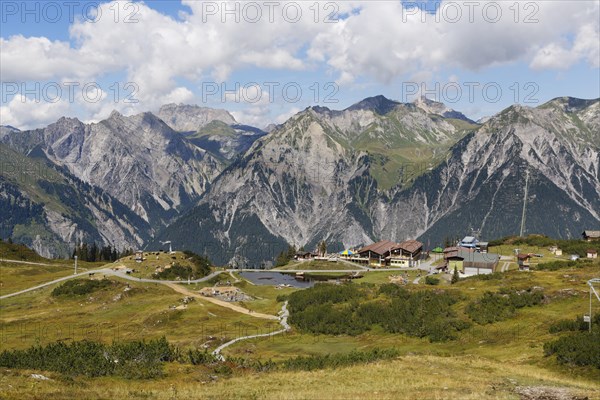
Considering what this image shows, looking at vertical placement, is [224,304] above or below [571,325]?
below

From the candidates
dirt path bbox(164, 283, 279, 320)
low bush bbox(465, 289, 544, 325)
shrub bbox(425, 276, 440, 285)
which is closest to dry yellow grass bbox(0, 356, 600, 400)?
low bush bbox(465, 289, 544, 325)

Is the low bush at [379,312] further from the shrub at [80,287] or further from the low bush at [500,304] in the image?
the shrub at [80,287]

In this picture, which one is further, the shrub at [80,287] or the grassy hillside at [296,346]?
the shrub at [80,287]

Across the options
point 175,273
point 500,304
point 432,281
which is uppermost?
point 500,304

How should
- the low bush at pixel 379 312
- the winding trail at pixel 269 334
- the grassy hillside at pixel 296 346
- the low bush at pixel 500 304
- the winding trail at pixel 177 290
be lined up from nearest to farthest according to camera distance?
the grassy hillside at pixel 296 346, the winding trail at pixel 269 334, the low bush at pixel 500 304, the low bush at pixel 379 312, the winding trail at pixel 177 290

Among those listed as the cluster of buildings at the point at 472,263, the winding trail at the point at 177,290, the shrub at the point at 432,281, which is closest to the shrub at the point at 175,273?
the winding trail at the point at 177,290

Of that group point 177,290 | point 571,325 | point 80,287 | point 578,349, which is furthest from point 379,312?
point 80,287

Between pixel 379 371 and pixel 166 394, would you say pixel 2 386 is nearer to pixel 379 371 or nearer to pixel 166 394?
pixel 166 394

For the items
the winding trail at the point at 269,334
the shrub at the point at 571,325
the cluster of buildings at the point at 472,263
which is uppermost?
the cluster of buildings at the point at 472,263

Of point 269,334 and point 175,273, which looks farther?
point 175,273

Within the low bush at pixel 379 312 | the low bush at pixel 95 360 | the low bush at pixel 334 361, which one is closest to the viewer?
the low bush at pixel 95 360

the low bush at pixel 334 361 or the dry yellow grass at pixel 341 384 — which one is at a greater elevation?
the dry yellow grass at pixel 341 384

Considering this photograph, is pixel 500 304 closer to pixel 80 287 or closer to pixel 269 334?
pixel 269 334

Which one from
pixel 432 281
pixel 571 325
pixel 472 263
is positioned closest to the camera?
pixel 571 325
